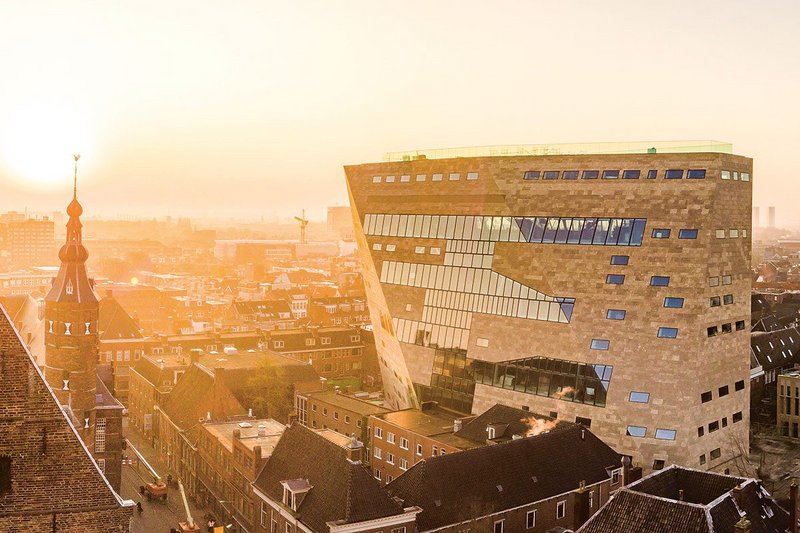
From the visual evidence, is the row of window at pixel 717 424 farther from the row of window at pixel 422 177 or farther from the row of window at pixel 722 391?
the row of window at pixel 422 177

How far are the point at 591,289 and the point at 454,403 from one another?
21.3 meters

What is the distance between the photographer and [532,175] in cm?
8181

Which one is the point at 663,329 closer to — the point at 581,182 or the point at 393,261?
the point at 581,182

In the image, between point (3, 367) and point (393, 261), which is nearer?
point (3, 367)

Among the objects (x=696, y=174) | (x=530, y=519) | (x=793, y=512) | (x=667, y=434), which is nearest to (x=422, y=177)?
(x=696, y=174)

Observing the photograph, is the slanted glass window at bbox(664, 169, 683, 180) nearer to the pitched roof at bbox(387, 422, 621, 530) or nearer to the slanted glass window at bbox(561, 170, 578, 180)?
the slanted glass window at bbox(561, 170, 578, 180)

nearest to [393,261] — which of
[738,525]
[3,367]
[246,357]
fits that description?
[246,357]

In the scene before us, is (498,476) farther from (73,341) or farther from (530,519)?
(73,341)

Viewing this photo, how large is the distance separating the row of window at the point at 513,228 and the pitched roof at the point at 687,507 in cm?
3003

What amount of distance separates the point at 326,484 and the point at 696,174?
142ft

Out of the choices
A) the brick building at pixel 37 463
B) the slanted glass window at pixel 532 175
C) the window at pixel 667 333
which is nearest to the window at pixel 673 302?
the window at pixel 667 333

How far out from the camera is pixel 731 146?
75.3m

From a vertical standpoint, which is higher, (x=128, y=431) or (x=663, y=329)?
(x=663, y=329)

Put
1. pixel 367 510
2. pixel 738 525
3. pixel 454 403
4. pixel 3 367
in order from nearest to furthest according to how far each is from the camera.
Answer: pixel 3 367
pixel 738 525
pixel 367 510
pixel 454 403
